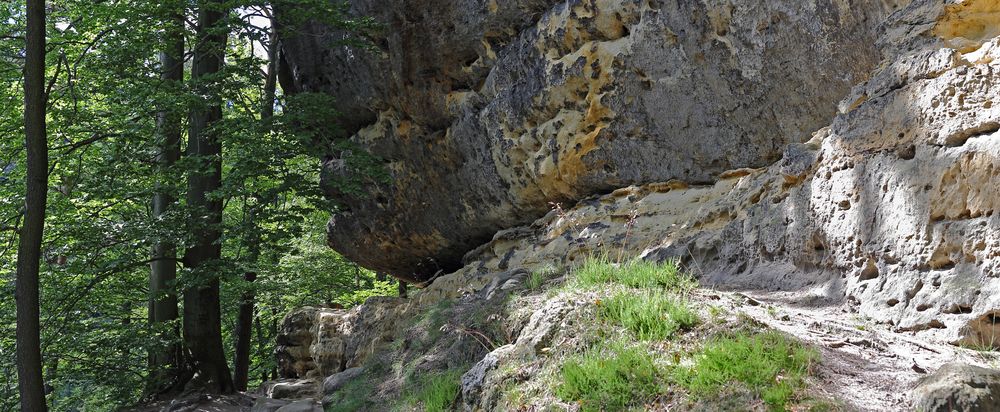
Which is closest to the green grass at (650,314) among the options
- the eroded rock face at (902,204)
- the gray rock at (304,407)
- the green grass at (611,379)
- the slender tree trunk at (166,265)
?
the green grass at (611,379)

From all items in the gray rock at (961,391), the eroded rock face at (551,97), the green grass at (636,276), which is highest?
the eroded rock face at (551,97)

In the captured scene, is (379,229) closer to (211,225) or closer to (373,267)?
(373,267)

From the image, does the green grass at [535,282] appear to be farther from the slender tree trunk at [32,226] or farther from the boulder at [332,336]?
the slender tree trunk at [32,226]

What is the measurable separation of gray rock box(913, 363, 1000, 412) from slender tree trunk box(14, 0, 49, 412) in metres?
9.82

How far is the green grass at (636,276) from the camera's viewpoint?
467 centimetres

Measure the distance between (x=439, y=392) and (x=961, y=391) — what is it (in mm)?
2943

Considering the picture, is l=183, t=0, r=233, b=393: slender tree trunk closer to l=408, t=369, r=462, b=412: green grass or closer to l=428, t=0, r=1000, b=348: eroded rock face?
l=408, t=369, r=462, b=412: green grass

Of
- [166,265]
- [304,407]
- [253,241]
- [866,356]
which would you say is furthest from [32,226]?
[866,356]

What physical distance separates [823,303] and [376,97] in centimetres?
984

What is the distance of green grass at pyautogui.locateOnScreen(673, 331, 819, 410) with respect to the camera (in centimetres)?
321

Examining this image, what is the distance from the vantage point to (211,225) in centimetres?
1098

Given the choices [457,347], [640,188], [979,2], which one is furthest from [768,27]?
[457,347]

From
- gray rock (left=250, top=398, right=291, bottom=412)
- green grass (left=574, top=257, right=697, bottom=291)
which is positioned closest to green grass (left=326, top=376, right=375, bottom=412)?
green grass (left=574, top=257, right=697, bottom=291)

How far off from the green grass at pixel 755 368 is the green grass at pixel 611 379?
16 centimetres
